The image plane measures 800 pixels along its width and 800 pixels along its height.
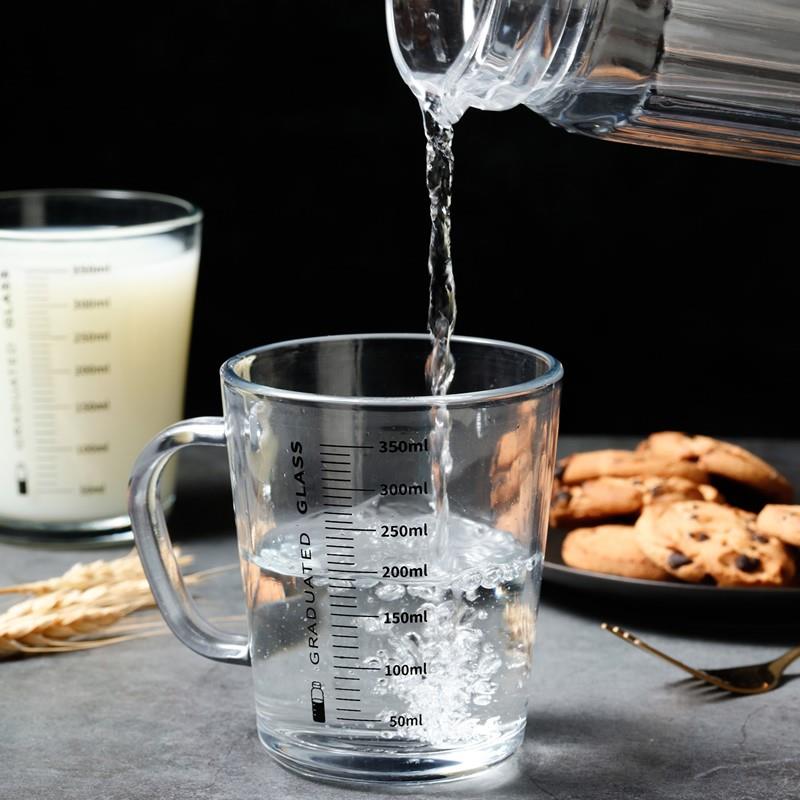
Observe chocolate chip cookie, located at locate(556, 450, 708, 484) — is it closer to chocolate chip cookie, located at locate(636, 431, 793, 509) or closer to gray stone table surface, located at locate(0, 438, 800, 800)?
chocolate chip cookie, located at locate(636, 431, 793, 509)

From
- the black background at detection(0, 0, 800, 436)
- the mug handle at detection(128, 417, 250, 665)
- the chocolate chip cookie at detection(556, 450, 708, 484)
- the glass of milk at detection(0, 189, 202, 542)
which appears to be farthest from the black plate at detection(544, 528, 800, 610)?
the black background at detection(0, 0, 800, 436)

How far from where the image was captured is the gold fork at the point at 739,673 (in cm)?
115

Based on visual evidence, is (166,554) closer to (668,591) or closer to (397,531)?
(397,531)

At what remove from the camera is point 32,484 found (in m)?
1.48

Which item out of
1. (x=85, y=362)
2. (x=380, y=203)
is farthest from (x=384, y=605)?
(x=380, y=203)

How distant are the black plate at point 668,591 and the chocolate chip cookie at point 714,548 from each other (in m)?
0.02

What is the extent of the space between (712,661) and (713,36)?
49 cm

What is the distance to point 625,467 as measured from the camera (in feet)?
4.63

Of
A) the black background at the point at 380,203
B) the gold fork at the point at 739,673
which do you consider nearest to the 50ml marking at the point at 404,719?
the gold fork at the point at 739,673

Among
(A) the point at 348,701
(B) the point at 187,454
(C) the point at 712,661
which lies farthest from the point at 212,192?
(A) the point at 348,701

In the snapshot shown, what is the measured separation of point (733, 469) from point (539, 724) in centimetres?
42

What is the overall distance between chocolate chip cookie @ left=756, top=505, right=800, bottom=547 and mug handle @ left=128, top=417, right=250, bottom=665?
0.46 meters

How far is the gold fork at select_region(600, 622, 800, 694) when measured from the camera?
115cm

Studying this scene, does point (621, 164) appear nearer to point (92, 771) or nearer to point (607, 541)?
point (607, 541)
